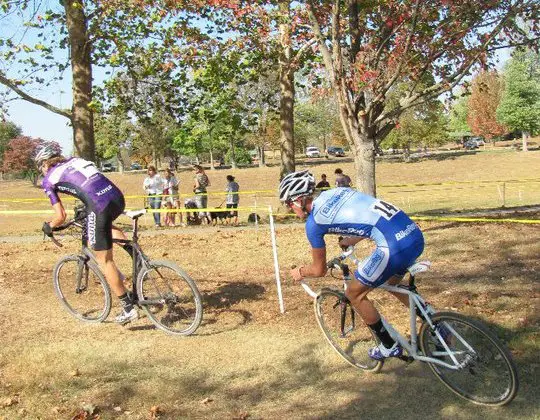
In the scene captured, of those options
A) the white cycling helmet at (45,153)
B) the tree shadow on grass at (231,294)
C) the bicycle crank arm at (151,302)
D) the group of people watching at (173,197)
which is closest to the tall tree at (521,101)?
the group of people watching at (173,197)

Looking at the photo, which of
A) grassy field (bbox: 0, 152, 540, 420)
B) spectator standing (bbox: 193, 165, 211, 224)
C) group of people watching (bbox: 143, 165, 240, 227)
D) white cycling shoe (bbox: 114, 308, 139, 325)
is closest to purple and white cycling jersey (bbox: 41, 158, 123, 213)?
white cycling shoe (bbox: 114, 308, 139, 325)

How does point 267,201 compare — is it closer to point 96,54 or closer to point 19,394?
point 96,54

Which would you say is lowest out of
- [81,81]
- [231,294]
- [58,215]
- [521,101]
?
[231,294]

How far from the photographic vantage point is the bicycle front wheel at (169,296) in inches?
248

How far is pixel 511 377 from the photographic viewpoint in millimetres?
4273

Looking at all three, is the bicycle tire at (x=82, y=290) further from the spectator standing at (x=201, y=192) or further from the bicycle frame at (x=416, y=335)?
the spectator standing at (x=201, y=192)

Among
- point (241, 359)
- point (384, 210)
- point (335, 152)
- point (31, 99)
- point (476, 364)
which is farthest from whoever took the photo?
point (335, 152)

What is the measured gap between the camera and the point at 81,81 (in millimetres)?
16234

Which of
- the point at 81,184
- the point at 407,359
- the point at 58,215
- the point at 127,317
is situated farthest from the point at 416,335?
the point at 58,215

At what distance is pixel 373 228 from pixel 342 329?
1546 millimetres

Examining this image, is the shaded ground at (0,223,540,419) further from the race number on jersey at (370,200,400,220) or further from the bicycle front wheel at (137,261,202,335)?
the race number on jersey at (370,200,400,220)

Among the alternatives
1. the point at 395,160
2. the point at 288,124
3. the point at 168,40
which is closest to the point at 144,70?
the point at 168,40

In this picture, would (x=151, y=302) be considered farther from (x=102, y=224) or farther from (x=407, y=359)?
(x=407, y=359)

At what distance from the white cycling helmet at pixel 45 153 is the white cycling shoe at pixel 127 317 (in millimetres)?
1920
